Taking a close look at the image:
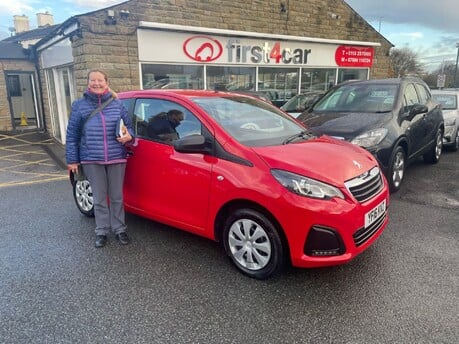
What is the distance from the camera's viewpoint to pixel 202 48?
9320 millimetres

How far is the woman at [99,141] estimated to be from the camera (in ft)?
11.4

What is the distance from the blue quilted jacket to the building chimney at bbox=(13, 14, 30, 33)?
26.5 m

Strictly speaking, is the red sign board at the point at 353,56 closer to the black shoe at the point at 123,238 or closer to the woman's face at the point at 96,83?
the woman's face at the point at 96,83

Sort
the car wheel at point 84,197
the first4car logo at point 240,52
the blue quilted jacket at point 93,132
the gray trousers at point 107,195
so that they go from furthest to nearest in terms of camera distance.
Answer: the first4car logo at point 240,52 → the car wheel at point 84,197 → the gray trousers at point 107,195 → the blue quilted jacket at point 93,132

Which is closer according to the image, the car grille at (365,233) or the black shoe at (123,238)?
the car grille at (365,233)

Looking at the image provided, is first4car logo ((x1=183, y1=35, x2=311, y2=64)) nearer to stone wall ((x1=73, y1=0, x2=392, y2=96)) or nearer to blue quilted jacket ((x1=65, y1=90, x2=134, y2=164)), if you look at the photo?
stone wall ((x1=73, y1=0, x2=392, y2=96))

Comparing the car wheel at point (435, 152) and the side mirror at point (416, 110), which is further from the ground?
the side mirror at point (416, 110)

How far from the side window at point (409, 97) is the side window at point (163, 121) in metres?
3.77

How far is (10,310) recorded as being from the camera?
2680mm

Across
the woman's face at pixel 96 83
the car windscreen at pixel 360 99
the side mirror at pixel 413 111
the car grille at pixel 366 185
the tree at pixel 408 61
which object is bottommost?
the car grille at pixel 366 185

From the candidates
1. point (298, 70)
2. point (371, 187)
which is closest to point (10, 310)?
point (371, 187)

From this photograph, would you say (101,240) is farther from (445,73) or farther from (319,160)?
(445,73)

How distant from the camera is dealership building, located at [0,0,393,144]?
785 centimetres

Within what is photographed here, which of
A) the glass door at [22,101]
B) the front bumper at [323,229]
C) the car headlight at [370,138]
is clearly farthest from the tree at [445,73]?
the front bumper at [323,229]
